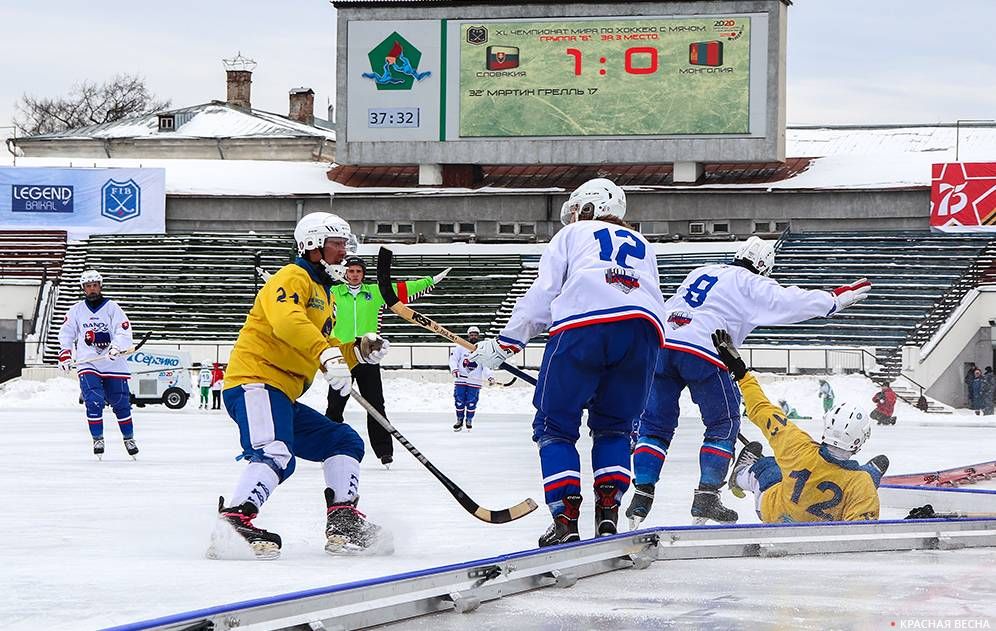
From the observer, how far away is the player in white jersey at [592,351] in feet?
21.1

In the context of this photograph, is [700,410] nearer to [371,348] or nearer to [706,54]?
[371,348]

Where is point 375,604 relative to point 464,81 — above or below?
below

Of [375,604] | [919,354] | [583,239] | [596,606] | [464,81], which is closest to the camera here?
[375,604]

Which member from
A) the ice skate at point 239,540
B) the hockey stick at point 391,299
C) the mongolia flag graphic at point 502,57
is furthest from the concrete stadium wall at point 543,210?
the ice skate at point 239,540

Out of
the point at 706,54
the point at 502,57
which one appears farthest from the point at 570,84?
the point at 706,54

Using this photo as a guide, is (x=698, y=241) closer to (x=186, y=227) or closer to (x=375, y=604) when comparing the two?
(x=186, y=227)

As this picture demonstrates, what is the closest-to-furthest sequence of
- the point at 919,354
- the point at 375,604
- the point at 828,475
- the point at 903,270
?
the point at 375,604 → the point at 828,475 → the point at 919,354 → the point at 903,270

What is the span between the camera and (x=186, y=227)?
45.4m

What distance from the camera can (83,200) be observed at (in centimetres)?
4312

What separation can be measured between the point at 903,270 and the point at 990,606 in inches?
1393

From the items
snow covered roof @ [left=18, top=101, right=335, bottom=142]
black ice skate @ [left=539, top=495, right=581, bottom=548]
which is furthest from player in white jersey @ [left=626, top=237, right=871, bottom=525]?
snow covered roof @ [left=18, top=101, right=335, bottom=142]

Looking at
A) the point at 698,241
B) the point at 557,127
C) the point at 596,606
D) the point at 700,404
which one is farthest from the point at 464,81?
the point at 596,606

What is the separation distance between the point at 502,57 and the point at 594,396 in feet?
116

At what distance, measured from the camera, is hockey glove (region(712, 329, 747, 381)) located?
802 cm
